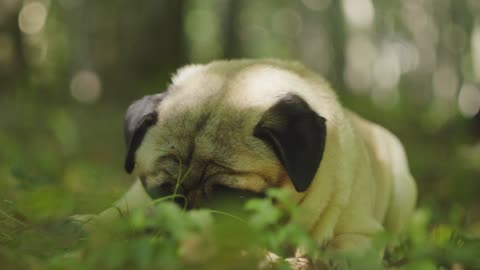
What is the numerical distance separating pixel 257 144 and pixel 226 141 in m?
0.20

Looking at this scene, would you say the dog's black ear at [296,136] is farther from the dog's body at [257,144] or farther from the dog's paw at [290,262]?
the dog's paw at [290,262]

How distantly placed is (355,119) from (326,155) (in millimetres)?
1525

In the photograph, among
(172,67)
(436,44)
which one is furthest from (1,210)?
(436,44)

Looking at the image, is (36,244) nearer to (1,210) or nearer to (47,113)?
(1,210)

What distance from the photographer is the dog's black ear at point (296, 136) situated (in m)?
3.28

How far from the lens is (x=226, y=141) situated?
348cm

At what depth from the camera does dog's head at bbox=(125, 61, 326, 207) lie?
3.35m

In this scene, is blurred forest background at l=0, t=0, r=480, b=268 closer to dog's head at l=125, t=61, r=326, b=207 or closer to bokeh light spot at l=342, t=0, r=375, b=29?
dog's head at l=125, t=61, r=326, b=207

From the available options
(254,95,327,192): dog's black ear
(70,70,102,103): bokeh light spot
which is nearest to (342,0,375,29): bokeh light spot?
(70,70,102,103): bokeh light spot

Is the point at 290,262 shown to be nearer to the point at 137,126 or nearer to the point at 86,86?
the point at 137,126

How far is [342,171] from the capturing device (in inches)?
154

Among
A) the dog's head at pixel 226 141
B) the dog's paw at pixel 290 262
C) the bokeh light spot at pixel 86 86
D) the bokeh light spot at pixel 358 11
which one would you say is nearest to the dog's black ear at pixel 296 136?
the dog's head at pixel 226 141

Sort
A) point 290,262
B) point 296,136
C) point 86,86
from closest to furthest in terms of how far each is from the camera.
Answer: point 290,262, point 296,136, point 86,86

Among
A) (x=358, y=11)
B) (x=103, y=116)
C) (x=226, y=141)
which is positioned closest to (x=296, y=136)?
(x=226, y=141)
